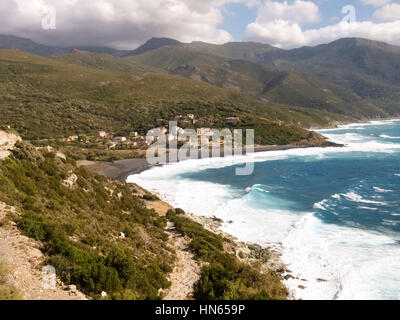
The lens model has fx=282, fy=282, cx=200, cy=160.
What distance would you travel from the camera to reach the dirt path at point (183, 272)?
13.9 m

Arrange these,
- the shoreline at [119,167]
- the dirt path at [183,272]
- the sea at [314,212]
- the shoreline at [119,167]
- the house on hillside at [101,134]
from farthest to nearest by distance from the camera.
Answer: the house on hillside at [101,134] < the shoreline at [119,167] < the shoreline at [119,167] < the sea at [314,212] < the dirt path at [183,272]

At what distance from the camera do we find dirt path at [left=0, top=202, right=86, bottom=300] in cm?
1034

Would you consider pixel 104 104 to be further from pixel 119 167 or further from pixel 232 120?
pixel 119 167

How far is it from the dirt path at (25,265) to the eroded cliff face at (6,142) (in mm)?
10531

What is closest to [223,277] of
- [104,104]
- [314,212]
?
[314,212]

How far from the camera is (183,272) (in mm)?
16328

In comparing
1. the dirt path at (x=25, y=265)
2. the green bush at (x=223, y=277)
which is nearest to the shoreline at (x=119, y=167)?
the green bush at (x=223, y=277)

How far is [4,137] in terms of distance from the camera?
23.3 m

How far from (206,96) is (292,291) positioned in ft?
474

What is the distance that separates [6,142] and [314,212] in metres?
32.1

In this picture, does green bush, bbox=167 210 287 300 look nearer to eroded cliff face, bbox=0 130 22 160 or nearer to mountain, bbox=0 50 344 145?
eroded cliff face, bbox=0 130 22 160

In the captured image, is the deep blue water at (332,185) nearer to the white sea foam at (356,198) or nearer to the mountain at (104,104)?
the white sea foam at (356,198)

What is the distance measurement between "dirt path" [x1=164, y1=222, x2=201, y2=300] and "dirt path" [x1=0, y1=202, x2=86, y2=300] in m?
4.74
